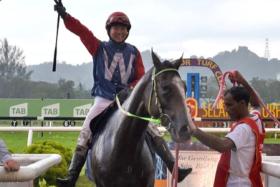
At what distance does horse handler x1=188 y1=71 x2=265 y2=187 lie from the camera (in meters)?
3.03

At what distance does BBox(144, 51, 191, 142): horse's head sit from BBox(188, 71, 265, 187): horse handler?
87 mm

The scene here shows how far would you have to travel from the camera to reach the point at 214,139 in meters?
2.95

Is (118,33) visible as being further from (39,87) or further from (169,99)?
(39,87)

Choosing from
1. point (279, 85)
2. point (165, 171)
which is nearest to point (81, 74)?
point (279, 85)

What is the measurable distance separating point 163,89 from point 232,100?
42 centimetres

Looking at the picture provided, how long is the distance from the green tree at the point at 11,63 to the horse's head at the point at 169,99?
224ft

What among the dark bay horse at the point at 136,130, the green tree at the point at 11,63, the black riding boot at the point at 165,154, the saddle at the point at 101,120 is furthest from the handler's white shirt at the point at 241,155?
the green tree at the point at 11,63

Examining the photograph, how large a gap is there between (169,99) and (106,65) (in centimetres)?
124

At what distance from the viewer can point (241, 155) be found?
3.07m

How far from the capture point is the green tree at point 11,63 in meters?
71.5

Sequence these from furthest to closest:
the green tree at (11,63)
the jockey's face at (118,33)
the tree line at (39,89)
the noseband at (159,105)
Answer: the green tree at (11,63)
the tree line at (39,89)
the jockey's face at (118,33)
the noseband at (159,105)

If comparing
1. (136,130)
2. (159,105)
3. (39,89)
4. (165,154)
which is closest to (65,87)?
(39,89)

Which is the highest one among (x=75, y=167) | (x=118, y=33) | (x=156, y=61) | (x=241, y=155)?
(x=118, y=33)

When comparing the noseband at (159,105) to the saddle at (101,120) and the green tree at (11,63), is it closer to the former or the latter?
the saddle at (101,120)
